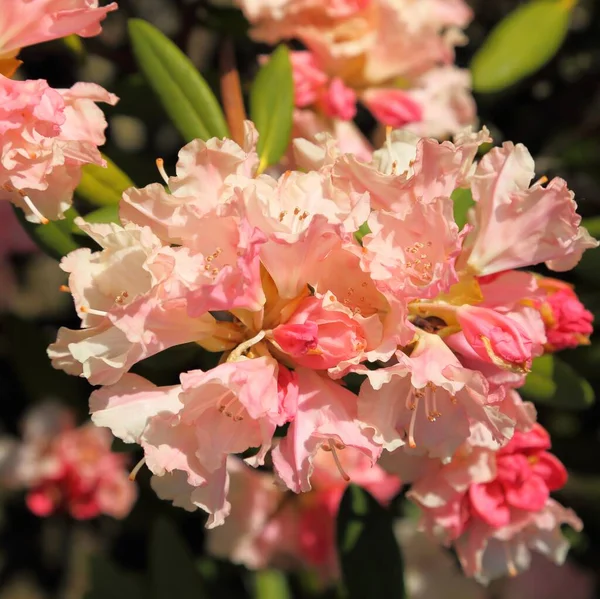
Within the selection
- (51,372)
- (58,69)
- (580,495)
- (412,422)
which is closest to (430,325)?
(412,422)

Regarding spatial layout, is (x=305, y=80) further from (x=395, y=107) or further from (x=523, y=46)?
(x=523, y=46)

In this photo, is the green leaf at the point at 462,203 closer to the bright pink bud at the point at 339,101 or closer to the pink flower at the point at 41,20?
the bright pink bud at the point at 339,101

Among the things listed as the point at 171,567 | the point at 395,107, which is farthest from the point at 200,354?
the point at 171,567

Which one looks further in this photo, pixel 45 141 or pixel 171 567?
pixel 171 567

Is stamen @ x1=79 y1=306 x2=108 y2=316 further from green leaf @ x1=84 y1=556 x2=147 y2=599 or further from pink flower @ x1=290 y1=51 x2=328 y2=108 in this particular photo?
green leaf @ x1=84 y1=556 x2=147 y2=599

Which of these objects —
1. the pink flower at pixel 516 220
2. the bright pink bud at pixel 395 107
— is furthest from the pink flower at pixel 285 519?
the pink flower at pixel 516 220
